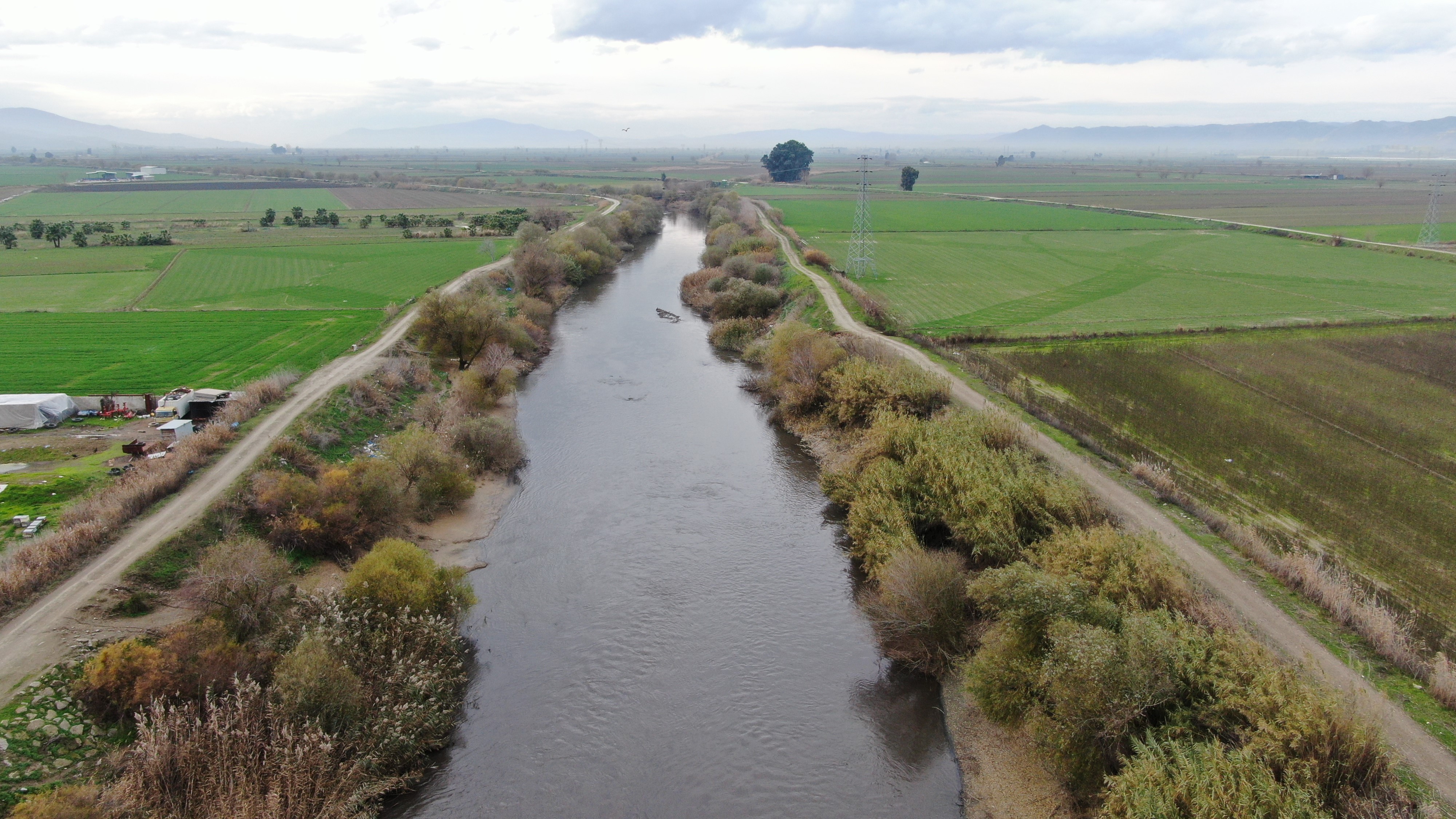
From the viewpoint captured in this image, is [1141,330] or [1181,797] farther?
[1141,330]

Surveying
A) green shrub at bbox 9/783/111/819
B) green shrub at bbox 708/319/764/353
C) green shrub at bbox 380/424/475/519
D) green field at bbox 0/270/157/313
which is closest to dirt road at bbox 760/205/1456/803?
green shrub at bbox 708/319/764/353

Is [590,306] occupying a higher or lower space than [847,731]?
higher

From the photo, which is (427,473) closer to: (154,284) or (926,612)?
(926,612)

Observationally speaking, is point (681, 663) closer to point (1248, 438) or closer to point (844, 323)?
point (1248, 438)

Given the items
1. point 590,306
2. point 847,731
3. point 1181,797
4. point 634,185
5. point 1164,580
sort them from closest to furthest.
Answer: point 1181,797 → point 1164,580 → point 847,731 → point 590,306 → point 634,185

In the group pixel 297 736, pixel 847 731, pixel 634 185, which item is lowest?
pixel 847 731

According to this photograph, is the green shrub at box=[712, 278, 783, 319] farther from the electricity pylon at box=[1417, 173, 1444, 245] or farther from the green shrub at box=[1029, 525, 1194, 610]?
the electricity pylon at box=[1417, 173, 1444, 245]

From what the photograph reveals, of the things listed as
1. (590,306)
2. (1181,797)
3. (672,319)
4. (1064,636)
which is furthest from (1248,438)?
(590,306)
